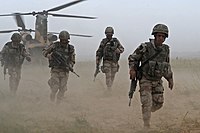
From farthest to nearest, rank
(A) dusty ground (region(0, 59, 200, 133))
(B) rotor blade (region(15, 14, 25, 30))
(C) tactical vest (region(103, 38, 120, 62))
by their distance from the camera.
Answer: (B) rotor blade (region(15, 14, 25, 30)), (C) tactical vest (region(103, 38, 120, 62)), (A) dusty ground (region(0, 59, 200, 133))

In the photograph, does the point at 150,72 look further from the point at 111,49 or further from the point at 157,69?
the point at 111,49

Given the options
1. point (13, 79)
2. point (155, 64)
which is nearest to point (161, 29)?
point (155, 64)

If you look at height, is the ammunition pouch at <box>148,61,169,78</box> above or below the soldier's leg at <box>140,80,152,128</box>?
above

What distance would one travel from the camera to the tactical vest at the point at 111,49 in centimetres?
1170

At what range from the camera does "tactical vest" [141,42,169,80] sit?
7.09 metres

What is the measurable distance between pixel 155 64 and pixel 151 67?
0.28ft

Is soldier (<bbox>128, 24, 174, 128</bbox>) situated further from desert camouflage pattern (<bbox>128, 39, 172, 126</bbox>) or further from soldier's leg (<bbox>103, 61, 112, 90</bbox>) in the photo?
soldier's leg (<bbox>103, 61, 112, 90</bbox>)

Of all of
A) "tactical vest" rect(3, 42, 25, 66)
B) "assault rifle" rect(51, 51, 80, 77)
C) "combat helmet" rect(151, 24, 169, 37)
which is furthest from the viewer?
"tactical vest" rect(3, 42, 25, 66)

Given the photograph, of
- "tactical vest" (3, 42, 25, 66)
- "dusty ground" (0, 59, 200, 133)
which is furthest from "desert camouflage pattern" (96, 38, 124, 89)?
"tactical vest" (3, 42, 25, 66)

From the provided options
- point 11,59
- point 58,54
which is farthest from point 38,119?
point 11,59

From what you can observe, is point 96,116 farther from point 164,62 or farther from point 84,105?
point 164,62

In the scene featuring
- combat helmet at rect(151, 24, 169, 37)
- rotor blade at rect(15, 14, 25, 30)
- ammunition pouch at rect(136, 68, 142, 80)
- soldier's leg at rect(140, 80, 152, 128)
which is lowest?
soldier's leg at rect(140, 80, 152, 128)

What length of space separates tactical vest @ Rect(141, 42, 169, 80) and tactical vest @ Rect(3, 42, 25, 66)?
5.08 metres

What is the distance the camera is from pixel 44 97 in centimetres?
1191
